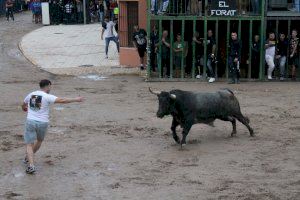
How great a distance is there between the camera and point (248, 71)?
21.8m

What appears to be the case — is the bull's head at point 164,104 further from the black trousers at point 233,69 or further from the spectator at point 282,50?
the spectator at point 282,50

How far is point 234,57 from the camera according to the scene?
2089 centimetres

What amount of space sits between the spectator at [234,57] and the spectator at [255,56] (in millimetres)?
650

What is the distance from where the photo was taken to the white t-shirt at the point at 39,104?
448 inches

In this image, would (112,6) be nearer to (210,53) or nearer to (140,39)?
(140,39)

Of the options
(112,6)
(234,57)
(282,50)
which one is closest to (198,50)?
(234,57)

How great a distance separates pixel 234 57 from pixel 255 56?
1.14 meters

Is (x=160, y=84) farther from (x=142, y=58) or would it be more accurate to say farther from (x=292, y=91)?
(x=292, y=91)

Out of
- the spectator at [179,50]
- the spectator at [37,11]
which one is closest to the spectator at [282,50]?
the spectator at [179,50]

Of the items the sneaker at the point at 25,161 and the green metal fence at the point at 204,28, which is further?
the green metal fence at the point at 204,28

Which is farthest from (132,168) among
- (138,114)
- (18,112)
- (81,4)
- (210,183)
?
(81,4)

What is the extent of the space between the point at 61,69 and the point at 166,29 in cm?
466

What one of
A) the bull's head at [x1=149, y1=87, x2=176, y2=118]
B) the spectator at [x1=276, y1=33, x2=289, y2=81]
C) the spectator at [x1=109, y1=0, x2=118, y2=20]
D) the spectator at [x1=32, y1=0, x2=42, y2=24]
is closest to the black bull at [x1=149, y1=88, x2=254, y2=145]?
the bull's head at [x1=149, y1=87, x2=176, y2=118]

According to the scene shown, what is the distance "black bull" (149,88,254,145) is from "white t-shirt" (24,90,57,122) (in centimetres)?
261
